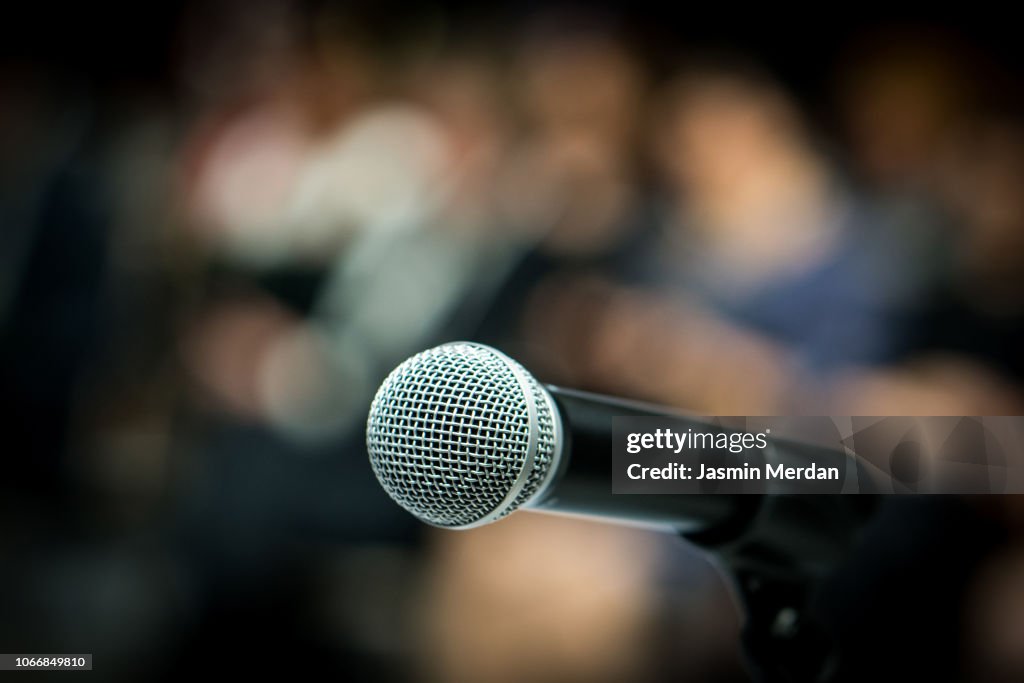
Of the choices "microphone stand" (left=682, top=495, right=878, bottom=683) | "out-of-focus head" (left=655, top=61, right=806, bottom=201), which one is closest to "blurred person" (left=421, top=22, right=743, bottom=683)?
"out-of-focus head" (left=655, top=61, right=806, bottom=201)

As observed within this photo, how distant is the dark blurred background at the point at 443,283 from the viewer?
247 cm

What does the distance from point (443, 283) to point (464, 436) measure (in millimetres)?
2177

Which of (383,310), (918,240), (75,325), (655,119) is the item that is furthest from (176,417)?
(918,240)

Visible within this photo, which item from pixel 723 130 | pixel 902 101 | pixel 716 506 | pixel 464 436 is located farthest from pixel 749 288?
pixel 464 436

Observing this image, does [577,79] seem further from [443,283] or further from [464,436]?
[464,436]

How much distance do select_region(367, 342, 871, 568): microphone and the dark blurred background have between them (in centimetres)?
190

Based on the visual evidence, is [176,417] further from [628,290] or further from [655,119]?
[655,119]

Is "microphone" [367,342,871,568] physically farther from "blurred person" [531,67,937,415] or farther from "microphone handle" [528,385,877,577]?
"blurred person" [531,67,937,415]

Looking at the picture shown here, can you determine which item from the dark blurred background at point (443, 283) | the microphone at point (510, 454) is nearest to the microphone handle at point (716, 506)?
the microphone at point (510, 454)

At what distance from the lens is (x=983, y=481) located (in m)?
2.40

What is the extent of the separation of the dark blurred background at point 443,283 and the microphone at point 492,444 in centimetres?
190

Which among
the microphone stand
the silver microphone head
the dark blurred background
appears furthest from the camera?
the dark blurred background

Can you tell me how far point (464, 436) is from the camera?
513 mm

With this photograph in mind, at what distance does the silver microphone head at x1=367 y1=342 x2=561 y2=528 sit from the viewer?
1.66ft
